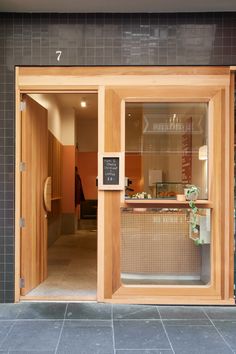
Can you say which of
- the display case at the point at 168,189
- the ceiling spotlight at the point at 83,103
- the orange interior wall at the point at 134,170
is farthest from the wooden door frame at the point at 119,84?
the ceiling spotlight at the point at 83,103

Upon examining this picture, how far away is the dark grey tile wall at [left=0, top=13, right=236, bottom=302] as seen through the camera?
3701 mm

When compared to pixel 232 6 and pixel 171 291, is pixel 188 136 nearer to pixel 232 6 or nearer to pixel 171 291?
pixel 232 6

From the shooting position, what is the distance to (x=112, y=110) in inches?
146

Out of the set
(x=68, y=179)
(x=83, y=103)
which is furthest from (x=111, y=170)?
(x=68, y=179)

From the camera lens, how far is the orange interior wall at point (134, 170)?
147 inches

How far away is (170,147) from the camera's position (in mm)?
3828

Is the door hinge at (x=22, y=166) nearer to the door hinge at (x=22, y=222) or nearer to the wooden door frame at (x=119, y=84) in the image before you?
the wooden door frame at (x=119, y=84)

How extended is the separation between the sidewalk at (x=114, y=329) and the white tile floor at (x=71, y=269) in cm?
33

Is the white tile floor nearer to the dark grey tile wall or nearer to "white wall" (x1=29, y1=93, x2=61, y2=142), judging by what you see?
the dark grey tile wall

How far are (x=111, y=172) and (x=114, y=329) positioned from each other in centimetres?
160

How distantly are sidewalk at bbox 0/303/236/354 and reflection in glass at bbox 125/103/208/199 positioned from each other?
1269 mm

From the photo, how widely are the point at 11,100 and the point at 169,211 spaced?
2193mm

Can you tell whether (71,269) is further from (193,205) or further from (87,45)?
(87,45)

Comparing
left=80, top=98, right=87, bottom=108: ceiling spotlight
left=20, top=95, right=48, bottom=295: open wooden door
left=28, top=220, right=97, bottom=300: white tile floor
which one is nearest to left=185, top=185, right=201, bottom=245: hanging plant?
left=28, top=220, right=97, bottom=300: white tile floor
